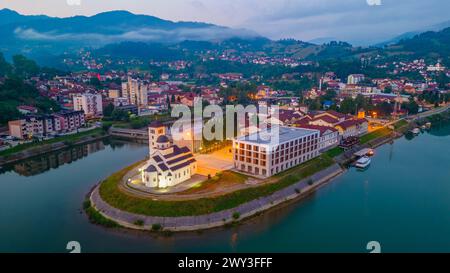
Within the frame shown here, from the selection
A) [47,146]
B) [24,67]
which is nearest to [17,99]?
[47,146]

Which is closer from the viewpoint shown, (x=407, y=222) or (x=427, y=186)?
(x=407, y=222)

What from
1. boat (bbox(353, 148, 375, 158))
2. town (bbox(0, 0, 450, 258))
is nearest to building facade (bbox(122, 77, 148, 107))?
town (bbox(0, 0, 450, 258))

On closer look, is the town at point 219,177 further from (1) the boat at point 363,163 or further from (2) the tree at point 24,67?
(2) the tree at point 24,67

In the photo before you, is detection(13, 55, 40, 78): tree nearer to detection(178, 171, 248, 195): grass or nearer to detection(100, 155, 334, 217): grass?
detection(100, 155, 334, 217): grass

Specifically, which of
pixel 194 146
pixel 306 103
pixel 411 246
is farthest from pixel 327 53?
pixel 411 246

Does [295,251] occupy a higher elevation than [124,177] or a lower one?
lower

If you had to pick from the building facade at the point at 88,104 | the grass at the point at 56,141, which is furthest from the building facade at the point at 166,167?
the building facade at the point at 88,104

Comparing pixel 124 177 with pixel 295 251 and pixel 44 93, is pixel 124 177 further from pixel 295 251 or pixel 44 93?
pixel 44 93
